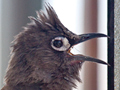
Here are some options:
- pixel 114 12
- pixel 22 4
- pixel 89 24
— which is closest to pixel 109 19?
pixel 114 12

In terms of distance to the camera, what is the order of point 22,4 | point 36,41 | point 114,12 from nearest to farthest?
point 114,12
point 36,41
point 22,4

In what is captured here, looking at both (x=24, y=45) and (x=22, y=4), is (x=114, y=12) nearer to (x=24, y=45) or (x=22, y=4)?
(x=24, y=45)

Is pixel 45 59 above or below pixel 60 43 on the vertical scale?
below

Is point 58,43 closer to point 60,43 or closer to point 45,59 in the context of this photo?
point 60,43

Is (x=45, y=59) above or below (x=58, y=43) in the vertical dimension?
below

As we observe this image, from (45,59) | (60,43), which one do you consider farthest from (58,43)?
(45,59)
